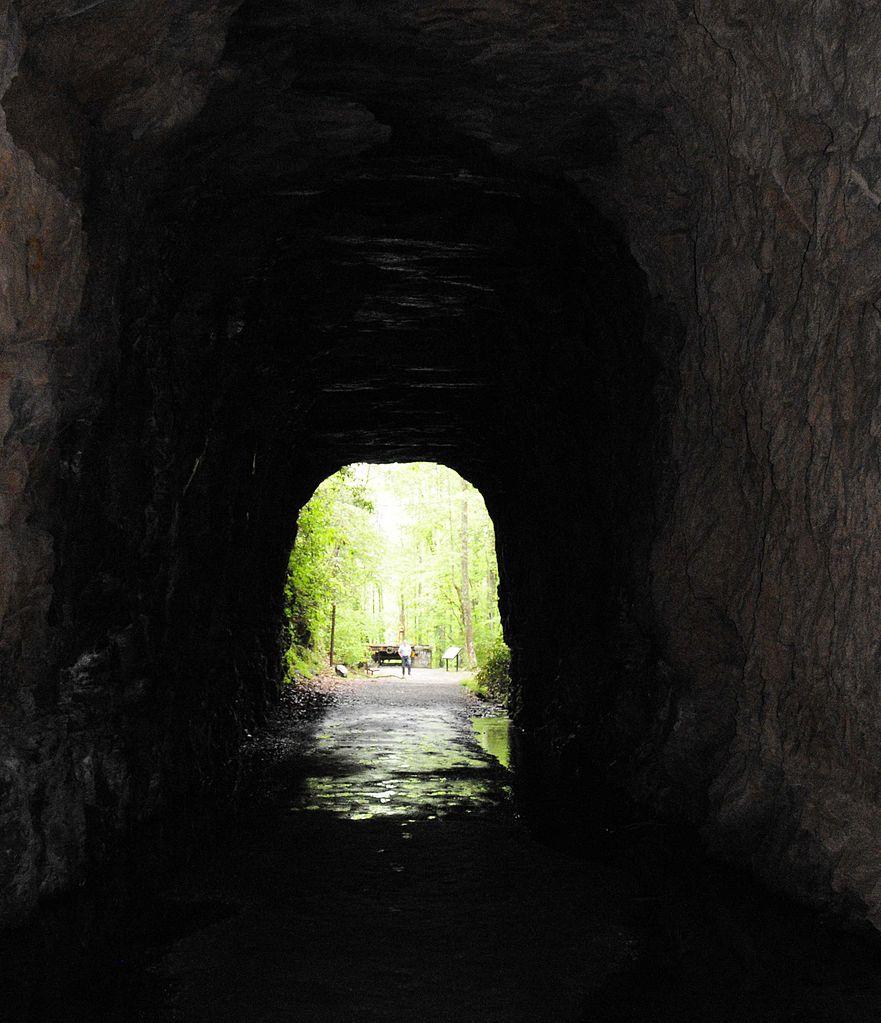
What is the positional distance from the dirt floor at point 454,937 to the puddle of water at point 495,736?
3334 millimetres

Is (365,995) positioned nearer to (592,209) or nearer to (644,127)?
(644,127)

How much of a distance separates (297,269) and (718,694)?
5900mm

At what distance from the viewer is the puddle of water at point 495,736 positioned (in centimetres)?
1127

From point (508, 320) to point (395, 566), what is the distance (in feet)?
135

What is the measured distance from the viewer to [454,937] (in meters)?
4.79

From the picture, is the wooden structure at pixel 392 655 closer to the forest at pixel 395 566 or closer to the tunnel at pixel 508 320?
the forest at pixel 395 566

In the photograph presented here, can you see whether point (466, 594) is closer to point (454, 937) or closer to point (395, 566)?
point (395, 566)

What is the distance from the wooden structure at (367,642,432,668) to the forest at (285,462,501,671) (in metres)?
1.08

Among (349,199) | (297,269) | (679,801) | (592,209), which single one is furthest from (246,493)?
(679,801)

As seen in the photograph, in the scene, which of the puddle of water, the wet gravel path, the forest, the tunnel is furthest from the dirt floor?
the forest

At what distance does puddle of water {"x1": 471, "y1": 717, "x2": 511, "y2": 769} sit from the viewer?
11.3 metres

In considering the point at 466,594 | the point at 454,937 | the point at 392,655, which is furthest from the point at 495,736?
the point at 392,655

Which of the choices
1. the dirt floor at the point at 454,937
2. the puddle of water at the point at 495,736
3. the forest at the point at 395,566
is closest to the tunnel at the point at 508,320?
the dirt floor at the point at 454,937

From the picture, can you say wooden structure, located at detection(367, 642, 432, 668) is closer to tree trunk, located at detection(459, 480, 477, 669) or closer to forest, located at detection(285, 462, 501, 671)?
forest, located at detection(285, 462, 501, 671)
